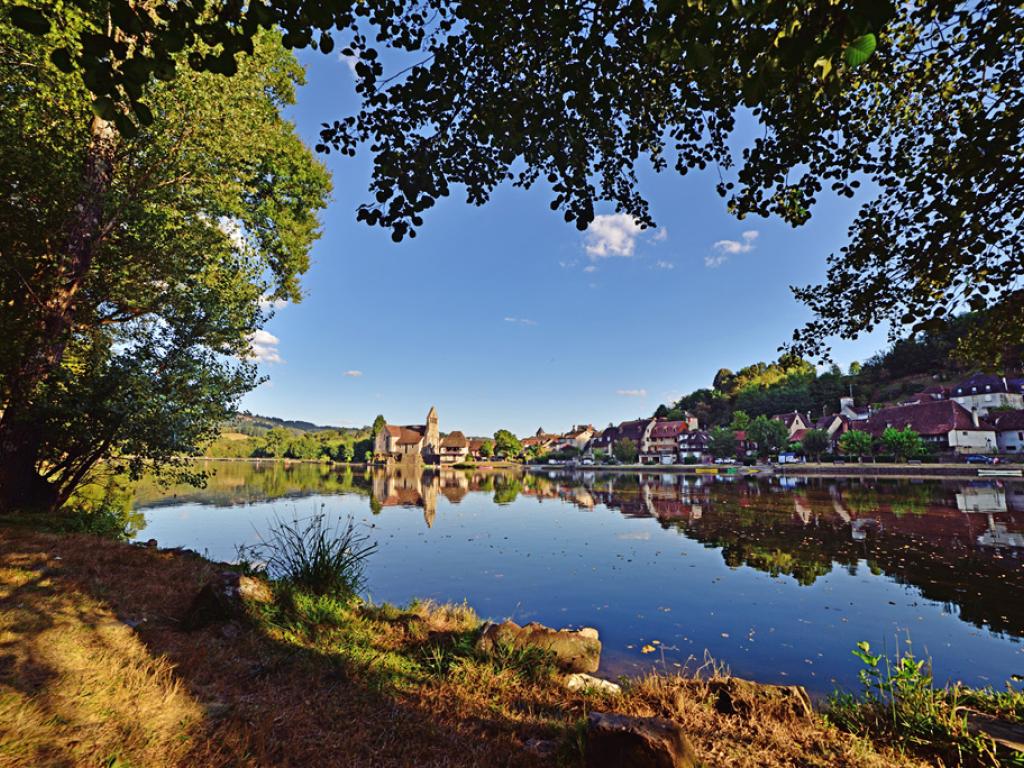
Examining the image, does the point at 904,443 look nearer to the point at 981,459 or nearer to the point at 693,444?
the point at 981,459

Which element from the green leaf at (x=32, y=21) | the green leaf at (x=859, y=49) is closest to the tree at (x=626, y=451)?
the green leaf at (x=859, y=49)

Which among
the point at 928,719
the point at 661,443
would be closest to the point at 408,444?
the point at 661,443

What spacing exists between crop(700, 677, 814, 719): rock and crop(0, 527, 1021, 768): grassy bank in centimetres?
7

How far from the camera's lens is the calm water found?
8.27 m

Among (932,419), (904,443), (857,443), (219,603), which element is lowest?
(219,603)

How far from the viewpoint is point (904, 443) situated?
54.0m

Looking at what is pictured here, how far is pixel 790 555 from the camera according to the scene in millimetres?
14891

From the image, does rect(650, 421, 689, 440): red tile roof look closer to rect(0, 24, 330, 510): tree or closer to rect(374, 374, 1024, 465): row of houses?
rect(374, 374, 1024, 465): row of houses

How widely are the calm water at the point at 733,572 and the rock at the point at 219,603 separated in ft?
17.7

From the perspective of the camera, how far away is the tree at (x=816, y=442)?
65.1 metres

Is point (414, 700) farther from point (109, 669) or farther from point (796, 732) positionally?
point (796, 732)

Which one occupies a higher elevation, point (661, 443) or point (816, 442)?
point (661, 443)

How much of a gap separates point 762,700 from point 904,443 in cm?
6824

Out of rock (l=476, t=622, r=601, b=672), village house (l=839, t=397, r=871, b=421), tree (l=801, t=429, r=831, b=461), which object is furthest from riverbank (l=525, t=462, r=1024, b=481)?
rock (l=476, t=622, r=601, b=672)
